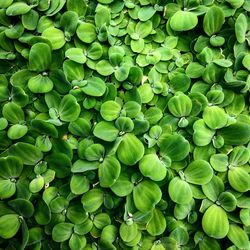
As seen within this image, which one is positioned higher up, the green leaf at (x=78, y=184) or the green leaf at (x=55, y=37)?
the green leaf at (x=55, y=37)

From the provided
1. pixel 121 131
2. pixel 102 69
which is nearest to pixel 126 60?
pixel 102 69

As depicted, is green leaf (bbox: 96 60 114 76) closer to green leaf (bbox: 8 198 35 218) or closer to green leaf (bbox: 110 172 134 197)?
green leaf (bbox: 110 172 134 197)

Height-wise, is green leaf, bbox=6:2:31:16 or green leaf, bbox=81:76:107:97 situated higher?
green leaf, bbox=6:2:31:16

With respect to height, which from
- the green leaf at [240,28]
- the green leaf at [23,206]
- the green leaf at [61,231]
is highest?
the green leaf at [240,28]

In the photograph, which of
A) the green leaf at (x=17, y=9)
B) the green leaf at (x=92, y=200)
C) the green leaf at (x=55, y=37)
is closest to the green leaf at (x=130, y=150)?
the green leaf at (x=92, y=200)

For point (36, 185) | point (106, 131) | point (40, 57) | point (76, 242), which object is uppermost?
point (40, 57)

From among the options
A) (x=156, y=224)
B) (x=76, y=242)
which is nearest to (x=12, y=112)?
(x=76, y=242)

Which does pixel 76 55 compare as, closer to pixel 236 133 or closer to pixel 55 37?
pixel 55 37

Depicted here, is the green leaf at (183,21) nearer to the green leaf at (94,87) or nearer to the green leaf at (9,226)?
the green leaf at (94,87)

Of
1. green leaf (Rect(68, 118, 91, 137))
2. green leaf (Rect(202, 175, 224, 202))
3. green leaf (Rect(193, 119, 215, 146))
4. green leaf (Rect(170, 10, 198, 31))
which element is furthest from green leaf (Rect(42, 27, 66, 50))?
green leaf (Rect(202, 175, 224, 202))
